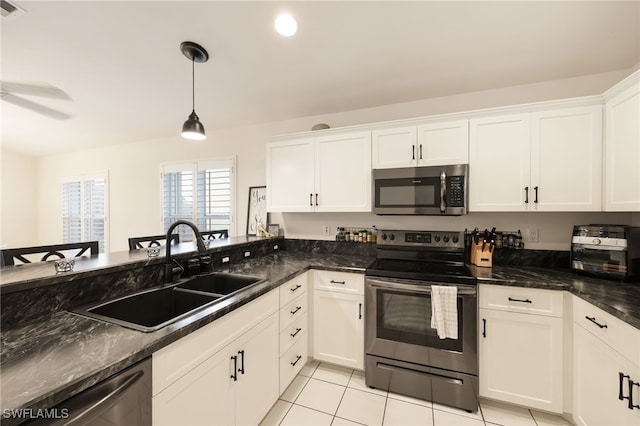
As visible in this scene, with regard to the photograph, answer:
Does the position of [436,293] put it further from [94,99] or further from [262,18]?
[94,99]

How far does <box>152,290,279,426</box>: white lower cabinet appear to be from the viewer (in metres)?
0.97

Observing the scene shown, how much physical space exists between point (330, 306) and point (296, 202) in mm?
1123

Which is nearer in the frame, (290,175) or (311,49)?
(311,49)

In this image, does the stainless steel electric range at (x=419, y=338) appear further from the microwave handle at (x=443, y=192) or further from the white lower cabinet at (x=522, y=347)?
the microwave handle at (x=443, y=192)

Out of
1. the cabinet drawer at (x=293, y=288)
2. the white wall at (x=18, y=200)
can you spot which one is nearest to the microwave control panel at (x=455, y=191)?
the cabinet drawer at (x=293, y=288)

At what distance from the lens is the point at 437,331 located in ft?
5.67

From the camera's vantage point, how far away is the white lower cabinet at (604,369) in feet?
3.76

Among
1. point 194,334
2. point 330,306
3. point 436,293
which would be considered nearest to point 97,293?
point 194,334

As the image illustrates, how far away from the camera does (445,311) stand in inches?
67.6

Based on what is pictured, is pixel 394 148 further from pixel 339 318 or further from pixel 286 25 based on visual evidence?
pixel 339 318

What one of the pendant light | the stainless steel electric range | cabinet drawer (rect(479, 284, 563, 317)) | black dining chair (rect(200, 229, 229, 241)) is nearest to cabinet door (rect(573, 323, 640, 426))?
cabinet drawer (rect(479, 284, 563, 317))

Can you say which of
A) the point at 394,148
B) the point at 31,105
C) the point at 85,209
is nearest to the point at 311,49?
the point at 394,148

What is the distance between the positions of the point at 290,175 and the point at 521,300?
2218mm

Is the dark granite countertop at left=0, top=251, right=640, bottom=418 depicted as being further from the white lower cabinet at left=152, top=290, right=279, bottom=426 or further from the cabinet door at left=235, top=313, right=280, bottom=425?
the cabinet door at left=235, top=313, right=280, bottom=425
